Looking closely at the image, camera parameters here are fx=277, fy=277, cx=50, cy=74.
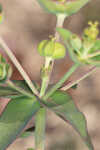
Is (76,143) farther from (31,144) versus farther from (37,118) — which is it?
(37,118)

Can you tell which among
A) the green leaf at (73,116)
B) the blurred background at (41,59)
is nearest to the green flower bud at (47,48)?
the green leaf at (73,116)

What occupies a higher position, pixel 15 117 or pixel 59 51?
pixel 59 51

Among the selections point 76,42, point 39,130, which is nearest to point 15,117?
point 39,130

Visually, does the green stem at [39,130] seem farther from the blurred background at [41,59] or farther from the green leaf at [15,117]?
the blurred background at [41,59]

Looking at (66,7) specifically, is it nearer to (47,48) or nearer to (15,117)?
(47,48)

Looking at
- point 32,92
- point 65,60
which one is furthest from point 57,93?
point 65,60

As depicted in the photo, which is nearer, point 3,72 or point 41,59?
point 3,72
